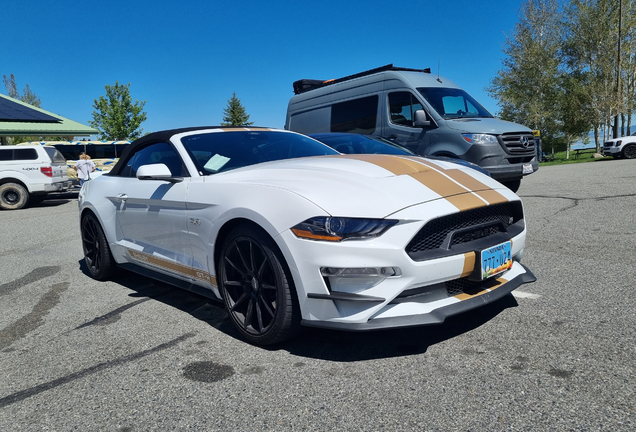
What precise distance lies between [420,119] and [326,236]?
6824mm

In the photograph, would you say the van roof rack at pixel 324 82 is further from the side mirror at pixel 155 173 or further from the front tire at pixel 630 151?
the front tire at pixel 630 151

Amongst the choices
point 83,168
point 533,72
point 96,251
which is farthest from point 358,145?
point 533,72

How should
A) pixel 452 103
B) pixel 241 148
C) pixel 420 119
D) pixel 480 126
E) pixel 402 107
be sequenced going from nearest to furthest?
pixel 241 148, pixel 480 126, pixel 420 119, pixel 452 103, pixel 402 107

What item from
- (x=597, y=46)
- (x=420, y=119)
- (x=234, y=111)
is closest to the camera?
(x=420, y=119)

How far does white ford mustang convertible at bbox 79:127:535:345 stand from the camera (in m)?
2.66

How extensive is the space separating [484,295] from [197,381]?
5.44ft

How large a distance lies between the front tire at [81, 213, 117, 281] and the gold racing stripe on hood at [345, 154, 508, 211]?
2747 mm

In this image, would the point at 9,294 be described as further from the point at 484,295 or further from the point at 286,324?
the point at 484,295

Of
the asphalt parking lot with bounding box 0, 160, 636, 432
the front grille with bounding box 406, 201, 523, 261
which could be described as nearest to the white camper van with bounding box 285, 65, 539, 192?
the asphalt parking lot with bounding box 0, 160, 636, 432

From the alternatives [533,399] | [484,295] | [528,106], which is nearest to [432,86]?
[484,295]

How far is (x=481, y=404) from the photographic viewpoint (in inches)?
88.4

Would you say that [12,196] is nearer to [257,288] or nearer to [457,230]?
[257,288]

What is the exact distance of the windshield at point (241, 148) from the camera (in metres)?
3.79

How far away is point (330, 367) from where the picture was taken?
2.76 metres
